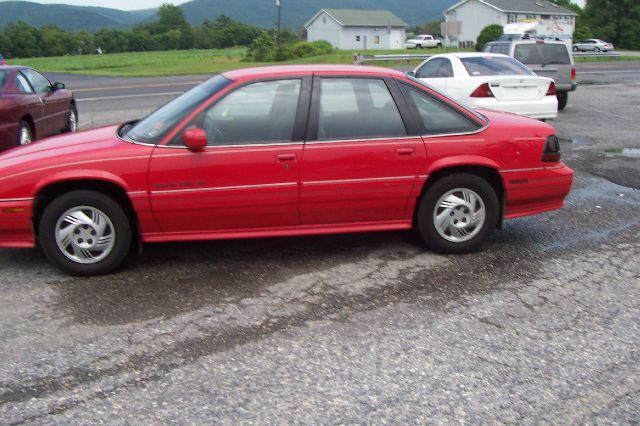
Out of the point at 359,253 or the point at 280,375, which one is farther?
the point at 359,253

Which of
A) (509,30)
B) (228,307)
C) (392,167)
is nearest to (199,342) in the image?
(228,307)

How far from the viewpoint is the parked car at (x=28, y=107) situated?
914 cm

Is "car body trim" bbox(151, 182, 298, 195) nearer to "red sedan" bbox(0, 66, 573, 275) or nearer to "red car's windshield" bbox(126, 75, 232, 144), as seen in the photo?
"red sedan" bbox(0, 66, 573, 275)

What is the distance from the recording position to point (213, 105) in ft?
16.2

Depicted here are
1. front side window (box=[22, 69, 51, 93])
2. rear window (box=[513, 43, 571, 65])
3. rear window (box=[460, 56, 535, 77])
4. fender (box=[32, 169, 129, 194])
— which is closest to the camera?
fender (box=[32, 169, 129, 194])

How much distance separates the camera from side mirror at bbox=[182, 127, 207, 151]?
4.69 meters

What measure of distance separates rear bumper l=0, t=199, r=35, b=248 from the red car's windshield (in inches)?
37.8

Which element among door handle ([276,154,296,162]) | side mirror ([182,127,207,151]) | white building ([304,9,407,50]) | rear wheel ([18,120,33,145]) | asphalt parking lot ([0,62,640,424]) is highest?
white building ([304,9,407,50])

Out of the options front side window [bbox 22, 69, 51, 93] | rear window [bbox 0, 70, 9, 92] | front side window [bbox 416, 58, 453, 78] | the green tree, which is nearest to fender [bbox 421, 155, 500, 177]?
front side window [bbox 416, 58, 453, 78]

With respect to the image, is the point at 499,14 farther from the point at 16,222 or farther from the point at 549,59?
the point at 16,222

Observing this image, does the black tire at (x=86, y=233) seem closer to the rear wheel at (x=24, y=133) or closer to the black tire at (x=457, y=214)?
the black tire at (x=457, y=214)

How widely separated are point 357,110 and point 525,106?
6.18m

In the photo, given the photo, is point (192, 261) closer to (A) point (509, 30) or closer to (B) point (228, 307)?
(B) point (228, 307)

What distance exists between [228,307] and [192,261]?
1.03 meters
